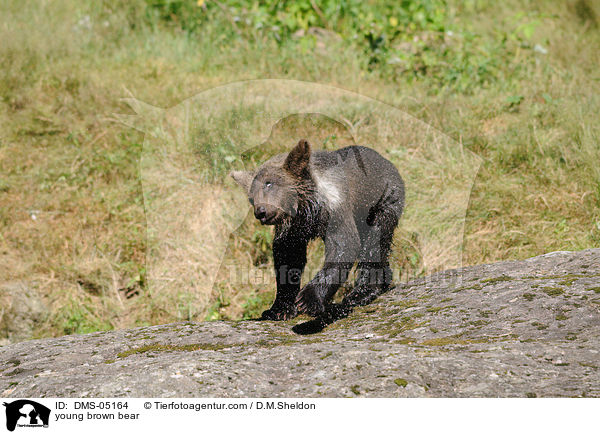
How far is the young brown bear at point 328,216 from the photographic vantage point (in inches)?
183

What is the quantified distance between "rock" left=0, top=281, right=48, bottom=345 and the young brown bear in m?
3.88

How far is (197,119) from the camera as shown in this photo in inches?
268

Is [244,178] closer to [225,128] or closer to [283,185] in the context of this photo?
[283,185]

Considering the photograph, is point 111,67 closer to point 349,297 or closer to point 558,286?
point 349,297

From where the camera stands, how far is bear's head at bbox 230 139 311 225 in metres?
4.63

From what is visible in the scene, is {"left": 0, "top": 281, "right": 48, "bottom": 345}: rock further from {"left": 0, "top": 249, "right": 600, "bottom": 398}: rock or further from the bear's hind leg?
the bear's hind leg

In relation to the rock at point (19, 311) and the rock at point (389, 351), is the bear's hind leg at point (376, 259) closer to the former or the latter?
the rock at point (389, 351)

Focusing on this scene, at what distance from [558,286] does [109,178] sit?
6.60 m

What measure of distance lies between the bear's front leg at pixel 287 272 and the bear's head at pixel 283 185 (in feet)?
1.21
